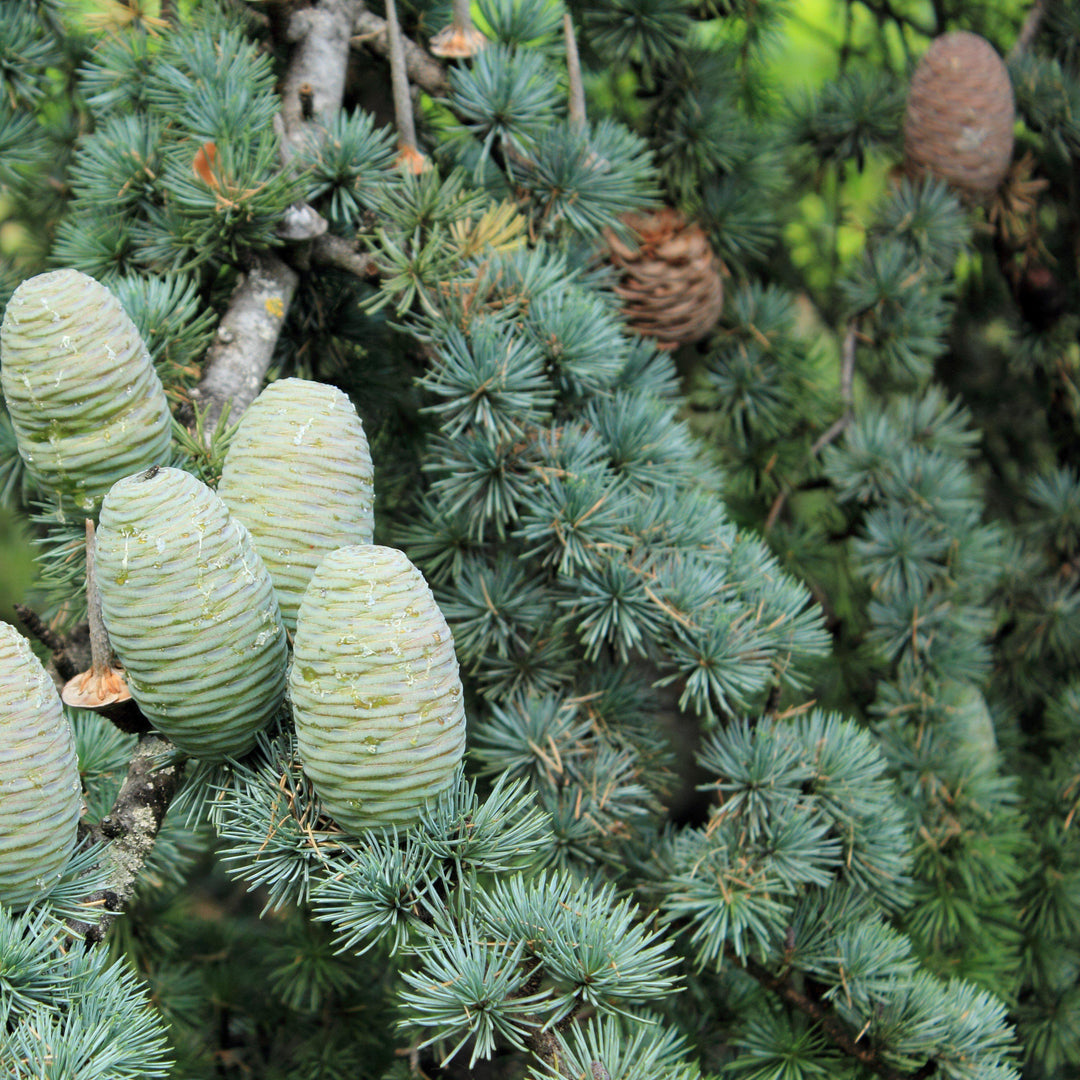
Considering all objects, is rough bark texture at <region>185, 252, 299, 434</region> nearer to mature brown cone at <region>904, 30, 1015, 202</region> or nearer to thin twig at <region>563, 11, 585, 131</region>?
thin twig at <region>563, 11, 585, 131</region>

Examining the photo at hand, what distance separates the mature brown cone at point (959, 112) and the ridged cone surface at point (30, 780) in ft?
3.94

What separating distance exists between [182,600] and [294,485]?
0.36 feet

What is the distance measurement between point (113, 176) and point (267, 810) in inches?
23.5

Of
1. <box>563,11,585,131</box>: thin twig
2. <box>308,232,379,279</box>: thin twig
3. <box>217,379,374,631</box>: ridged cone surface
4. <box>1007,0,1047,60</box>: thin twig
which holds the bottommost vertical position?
<box>308,232,379,279</box>: thin twig

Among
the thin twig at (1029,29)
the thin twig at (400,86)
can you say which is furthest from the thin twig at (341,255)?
the thin twig at (1029,29)

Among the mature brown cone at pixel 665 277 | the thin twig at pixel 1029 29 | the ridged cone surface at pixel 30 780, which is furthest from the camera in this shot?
the thin twig at pixel 1029 29

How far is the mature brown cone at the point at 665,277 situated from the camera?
116 centimetres

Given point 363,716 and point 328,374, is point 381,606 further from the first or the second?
point 328,374

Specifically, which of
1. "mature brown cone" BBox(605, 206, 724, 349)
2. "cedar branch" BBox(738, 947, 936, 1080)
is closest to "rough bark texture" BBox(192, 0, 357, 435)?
"mature brown cone" BBox(605, 206, 724, 349)

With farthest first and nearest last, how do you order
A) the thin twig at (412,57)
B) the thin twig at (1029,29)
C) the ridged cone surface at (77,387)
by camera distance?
the thin twig at (1029,29), the thin twig at (412,57), the ridged cone surface at (77,387)

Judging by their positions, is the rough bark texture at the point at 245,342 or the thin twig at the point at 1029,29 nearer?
the rough bark texture at the point at 245,342

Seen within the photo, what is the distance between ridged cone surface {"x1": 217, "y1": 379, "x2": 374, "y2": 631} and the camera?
→ 62 cm

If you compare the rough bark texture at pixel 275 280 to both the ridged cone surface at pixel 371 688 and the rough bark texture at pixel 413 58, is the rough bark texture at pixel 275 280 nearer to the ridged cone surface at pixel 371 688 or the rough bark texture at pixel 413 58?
the rough bark texture at pixel 413 58

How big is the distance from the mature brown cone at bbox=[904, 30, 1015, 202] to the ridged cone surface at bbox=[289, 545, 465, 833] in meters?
1.05
